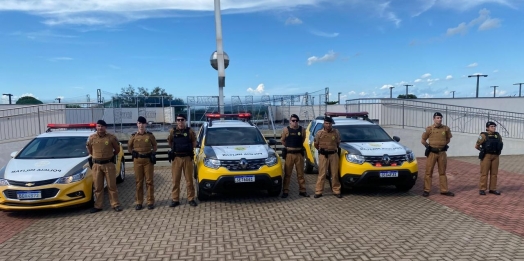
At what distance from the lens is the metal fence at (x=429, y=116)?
15.7 meters

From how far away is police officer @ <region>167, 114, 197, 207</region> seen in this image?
747 cm

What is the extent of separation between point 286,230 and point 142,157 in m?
3.23

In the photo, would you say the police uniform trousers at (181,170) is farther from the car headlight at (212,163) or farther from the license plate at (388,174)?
the license plate at (388,174)

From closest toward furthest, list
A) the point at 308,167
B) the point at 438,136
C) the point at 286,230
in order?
the point at 286,230 < the point at 438,136 < the point at 308,167

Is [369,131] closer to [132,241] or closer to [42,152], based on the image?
[132,241]

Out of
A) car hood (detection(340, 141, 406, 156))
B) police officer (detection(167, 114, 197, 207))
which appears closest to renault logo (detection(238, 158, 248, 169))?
police officer (detection(167, 114, 197, 207))

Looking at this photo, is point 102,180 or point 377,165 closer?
point 102,180

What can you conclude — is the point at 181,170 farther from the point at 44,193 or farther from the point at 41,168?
the point at 41,168

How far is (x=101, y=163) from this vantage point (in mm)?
7195

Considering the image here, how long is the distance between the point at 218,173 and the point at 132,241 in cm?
227

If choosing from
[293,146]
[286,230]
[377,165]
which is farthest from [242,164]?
[377,165]

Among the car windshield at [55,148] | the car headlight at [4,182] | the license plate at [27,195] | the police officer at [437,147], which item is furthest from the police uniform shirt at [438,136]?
the car headlight at [4,182]

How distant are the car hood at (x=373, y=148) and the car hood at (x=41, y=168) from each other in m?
5.61

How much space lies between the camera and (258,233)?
19.0 feet
